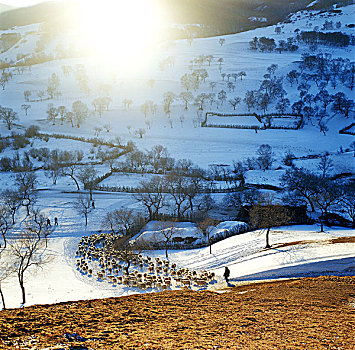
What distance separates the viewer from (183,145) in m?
80.6

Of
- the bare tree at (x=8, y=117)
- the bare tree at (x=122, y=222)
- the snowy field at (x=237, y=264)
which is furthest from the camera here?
the bare tree at (x=8, y=117)

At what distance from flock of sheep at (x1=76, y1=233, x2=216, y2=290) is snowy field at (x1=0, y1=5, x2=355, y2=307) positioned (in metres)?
1.00

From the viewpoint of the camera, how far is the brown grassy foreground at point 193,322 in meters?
7.94

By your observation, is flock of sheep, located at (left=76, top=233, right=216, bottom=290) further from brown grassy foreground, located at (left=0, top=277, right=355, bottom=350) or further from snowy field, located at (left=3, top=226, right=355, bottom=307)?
brown grassy foreground, located at (left=0, top=277, right=355, bottom=350)

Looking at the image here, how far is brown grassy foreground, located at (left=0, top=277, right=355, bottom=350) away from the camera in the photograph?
26.1 feet

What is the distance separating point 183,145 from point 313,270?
6211cm

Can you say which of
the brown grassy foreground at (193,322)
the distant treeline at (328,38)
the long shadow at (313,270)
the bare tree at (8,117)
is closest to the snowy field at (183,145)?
the long shadow at (313,270)

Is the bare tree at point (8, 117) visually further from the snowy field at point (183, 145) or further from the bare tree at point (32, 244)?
the bare tree at point (32, 244)

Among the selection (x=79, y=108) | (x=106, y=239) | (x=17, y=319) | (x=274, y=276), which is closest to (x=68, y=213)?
(x=106, y=239)

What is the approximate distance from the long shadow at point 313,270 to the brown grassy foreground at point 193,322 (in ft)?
19.8

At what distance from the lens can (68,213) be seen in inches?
1799

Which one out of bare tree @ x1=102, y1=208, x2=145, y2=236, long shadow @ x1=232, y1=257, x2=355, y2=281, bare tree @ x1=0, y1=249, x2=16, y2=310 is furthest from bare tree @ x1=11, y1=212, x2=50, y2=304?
long shadow @ x1=232, y1=257, x2=355, y2=281

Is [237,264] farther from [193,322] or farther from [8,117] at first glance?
[8,117]

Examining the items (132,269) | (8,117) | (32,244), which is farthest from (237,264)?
(8,117)
